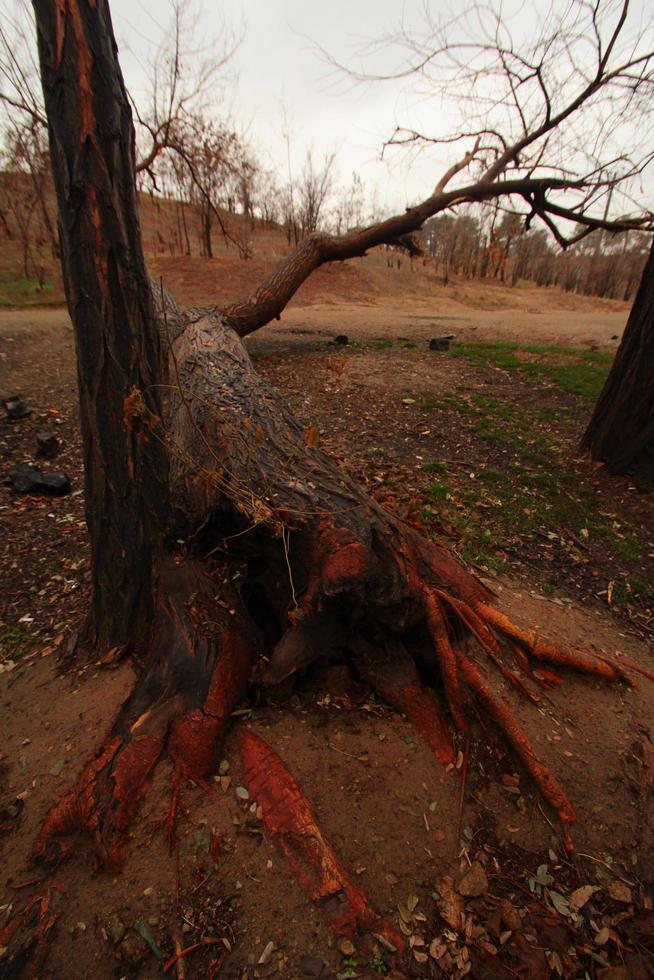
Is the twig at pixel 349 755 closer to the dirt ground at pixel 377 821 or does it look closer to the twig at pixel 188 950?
the dirt ground at pixel 377 821

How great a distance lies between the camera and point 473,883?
161 centimetres

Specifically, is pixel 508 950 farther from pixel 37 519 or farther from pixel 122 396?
pixel 37 519

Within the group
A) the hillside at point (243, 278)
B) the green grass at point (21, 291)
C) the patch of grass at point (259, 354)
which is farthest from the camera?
the hillside at point (243, 278)

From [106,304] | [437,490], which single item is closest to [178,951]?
[106,304]

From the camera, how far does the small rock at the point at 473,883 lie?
5.22 ft

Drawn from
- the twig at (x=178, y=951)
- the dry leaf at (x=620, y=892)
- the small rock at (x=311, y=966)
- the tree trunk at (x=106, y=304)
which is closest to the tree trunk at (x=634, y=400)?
the dry leaf at (x=620, y=892)

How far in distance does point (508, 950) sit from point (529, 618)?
5.38 feet

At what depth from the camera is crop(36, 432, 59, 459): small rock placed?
4.78 meters

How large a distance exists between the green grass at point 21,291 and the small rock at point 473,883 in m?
13.9

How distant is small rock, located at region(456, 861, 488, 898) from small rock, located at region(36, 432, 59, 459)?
16.1ft

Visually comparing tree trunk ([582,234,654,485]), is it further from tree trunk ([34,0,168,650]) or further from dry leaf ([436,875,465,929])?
tree trunk ([34,0,168,650])

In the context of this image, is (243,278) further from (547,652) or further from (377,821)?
(377,821)

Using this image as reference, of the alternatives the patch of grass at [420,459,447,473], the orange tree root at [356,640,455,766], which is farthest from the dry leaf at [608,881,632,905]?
the patch of grass at [420,459,447,473]

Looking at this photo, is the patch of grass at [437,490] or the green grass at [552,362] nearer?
the patch of grass at [437,490]
